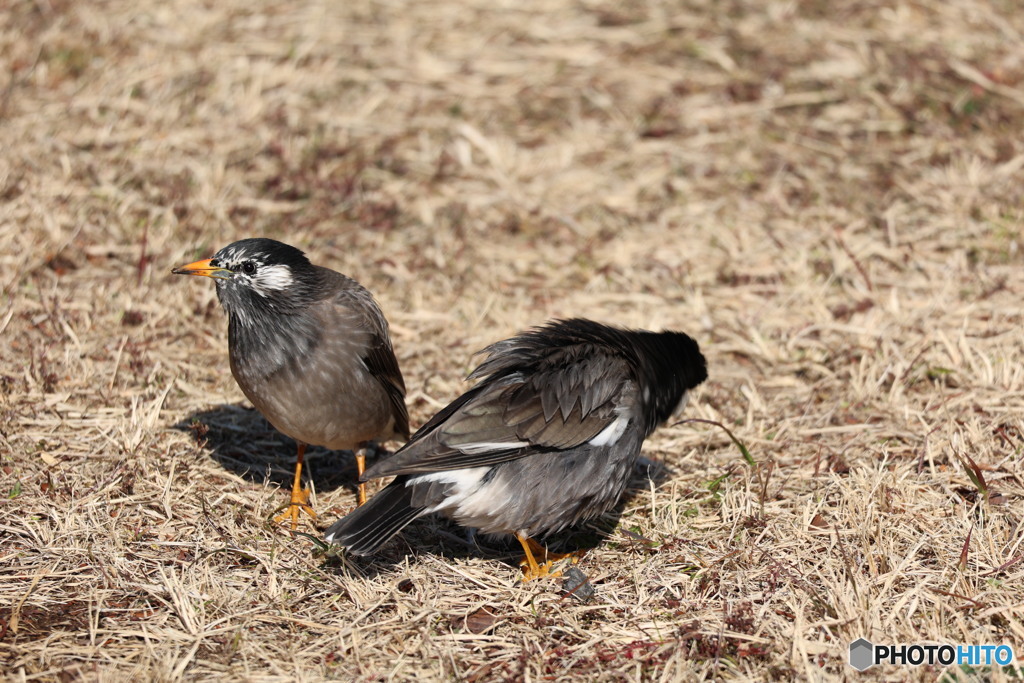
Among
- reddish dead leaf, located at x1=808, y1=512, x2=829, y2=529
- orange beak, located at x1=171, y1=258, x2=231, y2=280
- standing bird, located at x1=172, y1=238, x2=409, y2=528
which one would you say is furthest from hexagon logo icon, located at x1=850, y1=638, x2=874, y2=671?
orange beak, located at x1=171, y1=258, x2=231, y2=280

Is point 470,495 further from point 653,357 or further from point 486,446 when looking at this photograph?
point 653,357

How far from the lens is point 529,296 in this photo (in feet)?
25.2

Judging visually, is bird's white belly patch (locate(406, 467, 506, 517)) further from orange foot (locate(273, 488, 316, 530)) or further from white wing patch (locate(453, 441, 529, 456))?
orange foot (locate(273, 488, 316, 530))

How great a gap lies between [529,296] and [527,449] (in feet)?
9.46

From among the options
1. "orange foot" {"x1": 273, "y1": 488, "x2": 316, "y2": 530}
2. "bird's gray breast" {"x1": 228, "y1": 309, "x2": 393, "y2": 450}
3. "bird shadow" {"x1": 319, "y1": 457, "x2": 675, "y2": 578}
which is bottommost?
"bird shadow" {"x1": 319, "y1": 457, "x2": 675, "y2": 578}

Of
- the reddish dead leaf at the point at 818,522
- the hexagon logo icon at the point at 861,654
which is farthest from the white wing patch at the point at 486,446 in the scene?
the hexagon logo icon at the point at 861,654

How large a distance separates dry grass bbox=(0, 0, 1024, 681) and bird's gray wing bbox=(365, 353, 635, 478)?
2.07ft

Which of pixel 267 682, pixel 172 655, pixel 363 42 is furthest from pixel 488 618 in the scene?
pixel 363 42

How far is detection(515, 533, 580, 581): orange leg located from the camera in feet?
16.2

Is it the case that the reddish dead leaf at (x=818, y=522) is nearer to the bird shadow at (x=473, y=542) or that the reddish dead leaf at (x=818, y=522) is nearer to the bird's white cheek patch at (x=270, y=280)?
the bird shadow at (x=473, y=542)

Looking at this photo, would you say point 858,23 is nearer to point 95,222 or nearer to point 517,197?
point 517,197

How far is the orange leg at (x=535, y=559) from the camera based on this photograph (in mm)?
4930

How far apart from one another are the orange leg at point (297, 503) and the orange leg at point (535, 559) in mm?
1208

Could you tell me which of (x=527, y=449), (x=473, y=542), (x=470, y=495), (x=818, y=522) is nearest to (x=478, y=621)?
(x=470, y=495)
